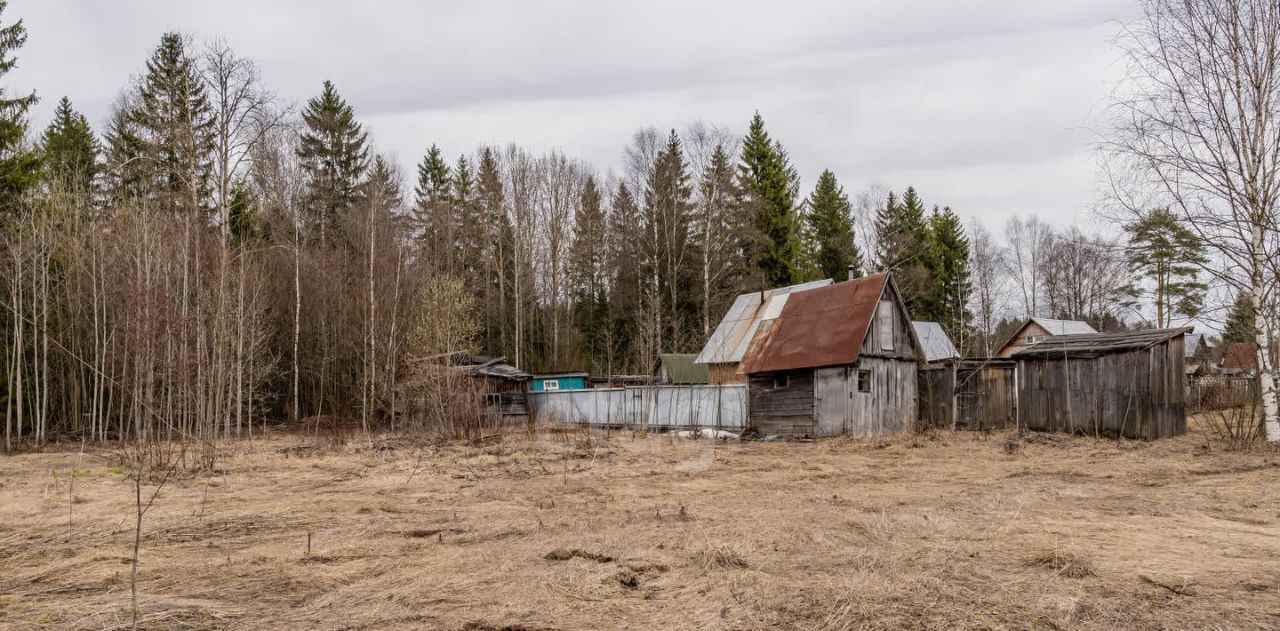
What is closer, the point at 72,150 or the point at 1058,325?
the point at 72,150

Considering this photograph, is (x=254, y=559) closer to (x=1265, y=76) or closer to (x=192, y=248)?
(x=192, y=248)

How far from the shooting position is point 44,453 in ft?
60.7

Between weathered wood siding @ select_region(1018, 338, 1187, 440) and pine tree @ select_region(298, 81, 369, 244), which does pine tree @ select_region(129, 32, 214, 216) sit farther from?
weathered wood siding @ select_region(1018, 338, 1187, 440)

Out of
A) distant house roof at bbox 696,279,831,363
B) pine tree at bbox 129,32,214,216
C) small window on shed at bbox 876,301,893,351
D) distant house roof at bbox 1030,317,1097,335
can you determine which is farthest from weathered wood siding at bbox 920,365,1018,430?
distant house roof at bbox 1030,317,1097,335

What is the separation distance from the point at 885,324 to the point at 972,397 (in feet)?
9.65

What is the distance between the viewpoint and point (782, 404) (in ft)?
65.4

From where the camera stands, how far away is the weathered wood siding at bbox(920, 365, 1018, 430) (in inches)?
766

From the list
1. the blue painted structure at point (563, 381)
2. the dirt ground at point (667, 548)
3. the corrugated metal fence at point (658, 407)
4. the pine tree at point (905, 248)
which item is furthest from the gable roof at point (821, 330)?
the pine tree at point (905, 248)

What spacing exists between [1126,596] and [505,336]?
33885 millimetres

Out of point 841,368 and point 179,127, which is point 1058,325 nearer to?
point 841,368

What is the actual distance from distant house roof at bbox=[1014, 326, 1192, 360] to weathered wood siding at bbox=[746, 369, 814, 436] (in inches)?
203

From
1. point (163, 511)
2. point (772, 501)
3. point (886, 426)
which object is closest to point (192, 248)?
point (163, 511)

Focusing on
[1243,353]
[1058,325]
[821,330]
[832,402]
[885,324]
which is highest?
[1058,325]

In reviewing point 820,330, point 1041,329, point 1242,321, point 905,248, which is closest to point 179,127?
point 820,330
